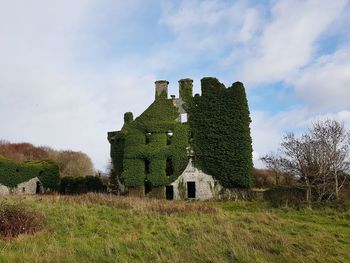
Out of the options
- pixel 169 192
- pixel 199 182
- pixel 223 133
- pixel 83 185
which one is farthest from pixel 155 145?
pixel 83 185

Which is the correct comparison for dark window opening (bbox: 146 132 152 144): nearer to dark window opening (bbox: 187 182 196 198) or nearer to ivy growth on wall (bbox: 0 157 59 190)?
dark window opening (bbox: 187 182 196 198)

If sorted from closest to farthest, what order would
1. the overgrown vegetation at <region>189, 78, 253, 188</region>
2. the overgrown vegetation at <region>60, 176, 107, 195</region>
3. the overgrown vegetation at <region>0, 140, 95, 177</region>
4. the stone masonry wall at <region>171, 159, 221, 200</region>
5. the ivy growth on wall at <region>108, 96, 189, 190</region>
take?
the overgrown vegetation at <region>189, 78, 253, 188</region>
the stone masonry wall at <region>171, 159, 221, 200</region>
the ivy growth on wall at <region>108, 96, 189, 190</region>
the overgrown vegetation at <region>60, 176, 107, 195</region>
the overgrown vegetation at <region>0, 140, 95, 177</region>

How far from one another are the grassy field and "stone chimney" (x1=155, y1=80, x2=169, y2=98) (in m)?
16.9

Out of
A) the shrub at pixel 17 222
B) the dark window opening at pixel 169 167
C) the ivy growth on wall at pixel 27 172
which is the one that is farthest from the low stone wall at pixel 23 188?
the shrub at pixel 17 222

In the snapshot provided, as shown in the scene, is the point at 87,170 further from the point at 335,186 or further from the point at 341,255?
the point at 341,255

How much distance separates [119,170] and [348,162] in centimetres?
1970

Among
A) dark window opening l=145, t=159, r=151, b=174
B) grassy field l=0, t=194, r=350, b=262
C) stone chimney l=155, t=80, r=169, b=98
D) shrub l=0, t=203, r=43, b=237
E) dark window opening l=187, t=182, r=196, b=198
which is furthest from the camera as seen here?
stone chimney l=155, t=80, r=169, b=98

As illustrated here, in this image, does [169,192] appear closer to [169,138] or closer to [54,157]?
[169,138]

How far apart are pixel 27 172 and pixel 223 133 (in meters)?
23.2

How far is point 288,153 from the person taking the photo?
28.1 m

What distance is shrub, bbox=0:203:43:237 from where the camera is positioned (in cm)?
1261

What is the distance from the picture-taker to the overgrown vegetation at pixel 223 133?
30.2 metres

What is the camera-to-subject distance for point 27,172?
41031 millimetres

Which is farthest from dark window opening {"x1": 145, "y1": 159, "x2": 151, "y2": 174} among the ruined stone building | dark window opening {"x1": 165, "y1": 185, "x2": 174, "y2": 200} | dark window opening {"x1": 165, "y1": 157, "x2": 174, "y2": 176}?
the ruined stone building
